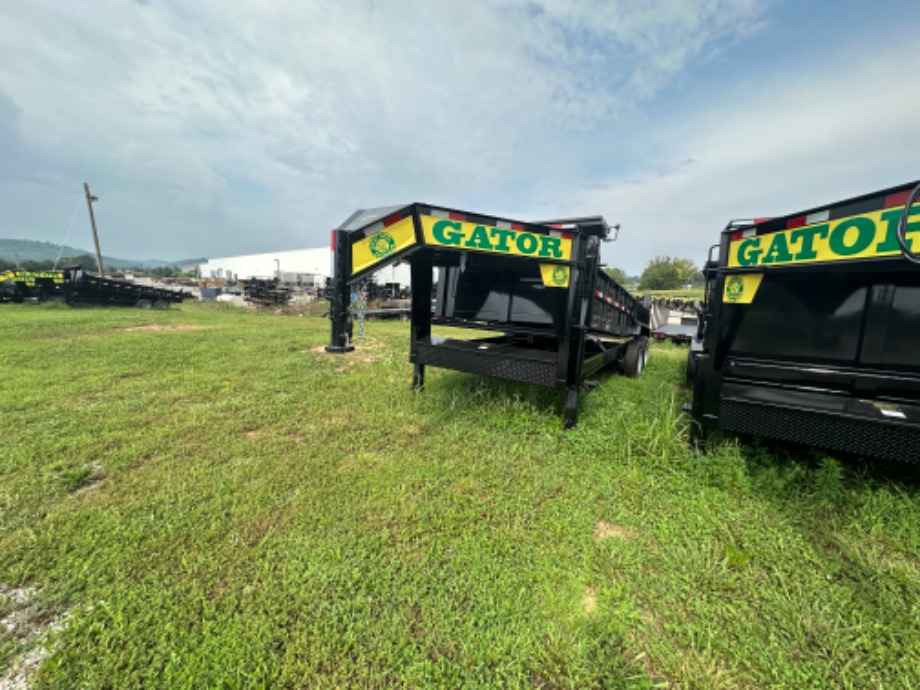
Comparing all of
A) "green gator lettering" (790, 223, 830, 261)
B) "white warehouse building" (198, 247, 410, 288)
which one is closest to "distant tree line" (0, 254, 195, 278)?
"white warehouse building" (198, 247, 410, 288)

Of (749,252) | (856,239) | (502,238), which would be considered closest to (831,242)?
(856,239)

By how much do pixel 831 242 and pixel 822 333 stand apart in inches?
52.6

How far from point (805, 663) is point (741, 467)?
5.30 ft

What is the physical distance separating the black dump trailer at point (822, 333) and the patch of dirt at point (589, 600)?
6.09 feet

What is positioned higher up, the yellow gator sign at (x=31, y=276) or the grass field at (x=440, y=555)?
the yellow gator sign at (x=31, y=276)

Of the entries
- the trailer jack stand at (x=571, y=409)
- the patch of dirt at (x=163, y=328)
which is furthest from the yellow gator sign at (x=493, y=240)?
the patch of dirt at (x=163, y=328)

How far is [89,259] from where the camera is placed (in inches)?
4909

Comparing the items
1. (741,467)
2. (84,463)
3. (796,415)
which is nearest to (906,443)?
(796,415)

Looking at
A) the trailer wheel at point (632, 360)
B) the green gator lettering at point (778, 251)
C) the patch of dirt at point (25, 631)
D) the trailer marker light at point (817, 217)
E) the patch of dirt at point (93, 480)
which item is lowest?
the patch of dirt at point (25, 631)

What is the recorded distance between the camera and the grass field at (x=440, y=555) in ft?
5.12

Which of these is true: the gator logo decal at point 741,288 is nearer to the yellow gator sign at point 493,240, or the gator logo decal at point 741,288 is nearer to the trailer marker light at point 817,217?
the trailer marker light at point 817,217

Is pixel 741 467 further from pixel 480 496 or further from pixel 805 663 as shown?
pixel 480 496

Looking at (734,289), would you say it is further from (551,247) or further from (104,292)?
(104,292)

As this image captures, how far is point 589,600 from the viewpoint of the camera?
74.5 inches
